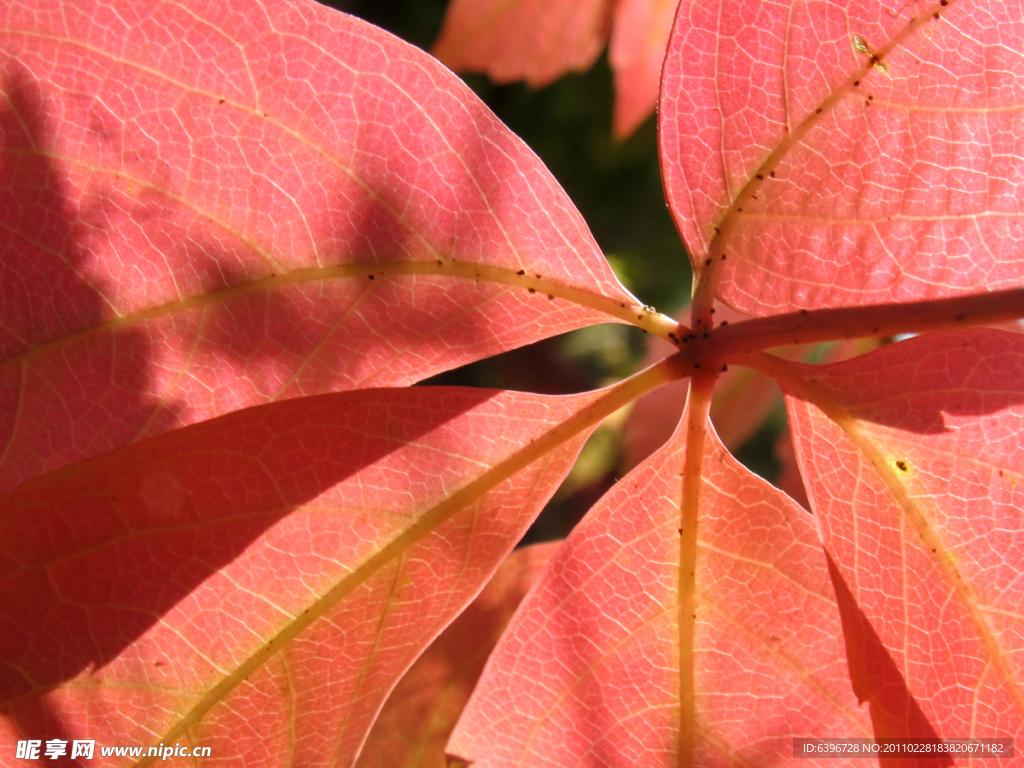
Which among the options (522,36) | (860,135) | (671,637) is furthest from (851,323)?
(522,36)

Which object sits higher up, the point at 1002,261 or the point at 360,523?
the point at 1002,261

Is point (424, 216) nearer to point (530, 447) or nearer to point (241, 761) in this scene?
point (530, 447)

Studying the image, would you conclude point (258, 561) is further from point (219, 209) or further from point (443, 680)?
point (443, 680)

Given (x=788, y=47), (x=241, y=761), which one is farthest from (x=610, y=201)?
(x=241, y=761)
